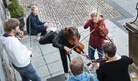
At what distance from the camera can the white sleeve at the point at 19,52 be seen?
3406mm

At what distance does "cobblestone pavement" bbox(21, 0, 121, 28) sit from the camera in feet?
24.8

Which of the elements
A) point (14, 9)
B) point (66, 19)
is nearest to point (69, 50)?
point (14, 9)

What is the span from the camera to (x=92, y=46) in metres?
4.75

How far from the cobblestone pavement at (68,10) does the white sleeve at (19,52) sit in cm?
371

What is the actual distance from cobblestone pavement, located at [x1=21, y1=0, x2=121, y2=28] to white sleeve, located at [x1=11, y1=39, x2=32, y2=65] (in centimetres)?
371

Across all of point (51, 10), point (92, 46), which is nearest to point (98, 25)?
point (92, 46)

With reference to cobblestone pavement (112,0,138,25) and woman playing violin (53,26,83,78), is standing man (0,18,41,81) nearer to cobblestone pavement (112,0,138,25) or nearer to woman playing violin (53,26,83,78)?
woman playing violin (53,26,83,78)

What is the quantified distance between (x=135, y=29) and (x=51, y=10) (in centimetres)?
500

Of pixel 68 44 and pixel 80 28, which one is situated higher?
pixel 68 44

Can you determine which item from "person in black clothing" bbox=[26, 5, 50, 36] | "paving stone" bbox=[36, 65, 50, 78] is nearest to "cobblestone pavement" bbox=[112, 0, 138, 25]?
"person in black clothing" bbox=[26, 5, 50, 36]

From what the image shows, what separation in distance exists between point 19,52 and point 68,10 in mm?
5149

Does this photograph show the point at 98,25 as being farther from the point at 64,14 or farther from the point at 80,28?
the point at 64,14

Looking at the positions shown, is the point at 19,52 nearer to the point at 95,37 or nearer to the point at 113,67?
the point at 113,67

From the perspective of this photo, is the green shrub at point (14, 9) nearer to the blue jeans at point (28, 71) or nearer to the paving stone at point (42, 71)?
the paving stone at point (42, 71)
